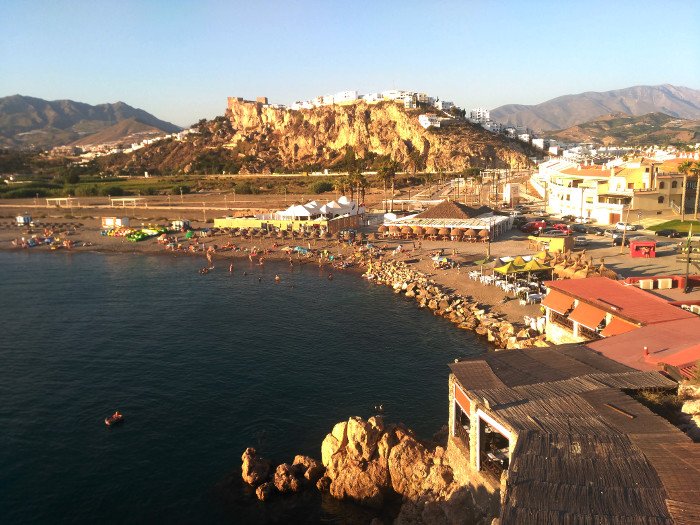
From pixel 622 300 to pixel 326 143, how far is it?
4963 inches

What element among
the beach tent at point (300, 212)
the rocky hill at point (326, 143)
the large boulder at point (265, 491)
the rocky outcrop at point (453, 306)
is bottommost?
the large boulder at point (265, 491)

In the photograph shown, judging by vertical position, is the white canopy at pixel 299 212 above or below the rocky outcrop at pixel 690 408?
above

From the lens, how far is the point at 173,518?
15.0 m

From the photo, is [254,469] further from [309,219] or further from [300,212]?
[300,212]

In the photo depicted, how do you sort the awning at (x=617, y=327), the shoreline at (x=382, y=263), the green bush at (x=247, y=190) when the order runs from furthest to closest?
the green bush at (x=247, y=190)
the shoreline at (x=382, y=263)
the awning at (x=617, y=327)

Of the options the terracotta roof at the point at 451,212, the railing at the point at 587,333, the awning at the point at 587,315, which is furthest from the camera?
the terracotta roof at the point at 451,212

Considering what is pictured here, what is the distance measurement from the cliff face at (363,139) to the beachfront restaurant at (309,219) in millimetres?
59951

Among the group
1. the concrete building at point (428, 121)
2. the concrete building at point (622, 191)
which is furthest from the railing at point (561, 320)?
the concrete building at point (428, 121)

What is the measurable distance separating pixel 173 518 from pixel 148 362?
11.7 metres

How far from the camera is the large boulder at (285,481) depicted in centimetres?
1572

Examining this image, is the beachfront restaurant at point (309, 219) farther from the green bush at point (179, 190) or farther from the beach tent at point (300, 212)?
the green bush at point (179, 190)

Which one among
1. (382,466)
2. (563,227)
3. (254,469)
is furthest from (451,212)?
(254,469)

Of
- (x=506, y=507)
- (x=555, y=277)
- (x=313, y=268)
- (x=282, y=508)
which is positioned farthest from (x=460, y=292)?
(x=506, y=507)

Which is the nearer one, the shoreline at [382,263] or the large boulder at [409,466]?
the large boulder at [409,466]
